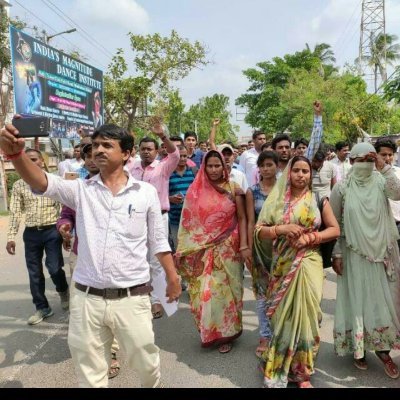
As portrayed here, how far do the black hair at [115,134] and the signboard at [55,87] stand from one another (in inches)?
295

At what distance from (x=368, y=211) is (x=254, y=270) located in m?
1.00

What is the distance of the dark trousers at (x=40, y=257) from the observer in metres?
4.52

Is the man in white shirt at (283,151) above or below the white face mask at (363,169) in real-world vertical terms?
above

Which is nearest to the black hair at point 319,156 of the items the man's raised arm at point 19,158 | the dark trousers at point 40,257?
the dark trousers at point 40,257

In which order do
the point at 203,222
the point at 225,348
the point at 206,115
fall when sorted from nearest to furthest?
the point at 225,348 < the point at 203,222 < the point at 206,115

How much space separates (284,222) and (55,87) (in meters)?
11.1

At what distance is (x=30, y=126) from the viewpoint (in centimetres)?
208

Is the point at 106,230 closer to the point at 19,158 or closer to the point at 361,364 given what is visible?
the point at 19,158

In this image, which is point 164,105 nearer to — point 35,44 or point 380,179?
point 35,44

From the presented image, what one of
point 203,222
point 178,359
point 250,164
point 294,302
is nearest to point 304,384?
point 294,302

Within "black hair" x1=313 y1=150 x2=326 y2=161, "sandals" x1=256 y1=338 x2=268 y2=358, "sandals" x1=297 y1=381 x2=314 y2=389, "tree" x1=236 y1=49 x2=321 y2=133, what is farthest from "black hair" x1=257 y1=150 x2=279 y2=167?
"tree" x1=236 y1=49 x2=321 y2=133

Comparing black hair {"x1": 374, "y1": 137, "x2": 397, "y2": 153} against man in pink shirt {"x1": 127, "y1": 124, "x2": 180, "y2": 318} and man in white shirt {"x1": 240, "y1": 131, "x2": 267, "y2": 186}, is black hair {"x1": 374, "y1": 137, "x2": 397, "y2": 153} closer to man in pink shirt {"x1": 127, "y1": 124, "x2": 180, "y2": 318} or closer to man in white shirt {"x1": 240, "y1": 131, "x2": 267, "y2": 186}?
man in pink shirt {"x1": 127, "y1": 124, "x2": 180, "y2": 318}

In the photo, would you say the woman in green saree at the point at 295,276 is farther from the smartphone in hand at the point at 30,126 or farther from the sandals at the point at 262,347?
the smartphone in hand at the point at 30,126

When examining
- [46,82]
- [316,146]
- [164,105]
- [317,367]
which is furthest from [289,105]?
[317,367]
